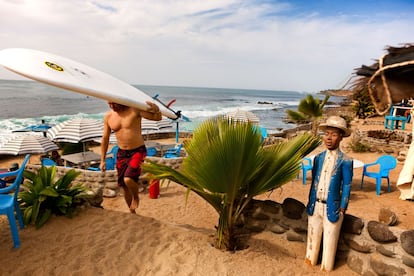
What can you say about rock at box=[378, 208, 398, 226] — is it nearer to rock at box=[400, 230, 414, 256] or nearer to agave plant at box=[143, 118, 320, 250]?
rock at box=[400, 230, 414, 256]

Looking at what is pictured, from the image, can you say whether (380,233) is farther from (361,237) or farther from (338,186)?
(338,186)

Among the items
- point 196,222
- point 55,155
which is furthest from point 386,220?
point 55,155

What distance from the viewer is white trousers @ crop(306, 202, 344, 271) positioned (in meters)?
3.04

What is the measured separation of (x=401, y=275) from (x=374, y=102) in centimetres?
214

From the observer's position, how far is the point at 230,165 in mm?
2986

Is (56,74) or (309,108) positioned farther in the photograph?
(309,108)

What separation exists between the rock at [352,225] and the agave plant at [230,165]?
0.82 meters

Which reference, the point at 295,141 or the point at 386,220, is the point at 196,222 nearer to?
the point at 295,141

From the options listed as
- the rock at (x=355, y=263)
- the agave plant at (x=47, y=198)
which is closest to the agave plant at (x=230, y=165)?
the rock at (x=355, y=263)

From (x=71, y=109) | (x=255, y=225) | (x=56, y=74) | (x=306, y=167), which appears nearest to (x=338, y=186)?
(x=255, y=225)

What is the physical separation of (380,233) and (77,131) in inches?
320

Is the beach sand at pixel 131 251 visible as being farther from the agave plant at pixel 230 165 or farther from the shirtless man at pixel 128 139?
the shirtless man at pixel 128 139

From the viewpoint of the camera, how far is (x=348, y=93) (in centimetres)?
176

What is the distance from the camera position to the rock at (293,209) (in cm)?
361
